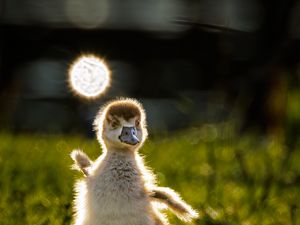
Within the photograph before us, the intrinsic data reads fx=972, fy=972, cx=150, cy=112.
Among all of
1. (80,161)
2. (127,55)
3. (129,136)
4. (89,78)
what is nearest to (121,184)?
(129,136)

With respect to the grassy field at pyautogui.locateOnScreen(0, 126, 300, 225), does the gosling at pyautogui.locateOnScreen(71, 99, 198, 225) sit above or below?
below

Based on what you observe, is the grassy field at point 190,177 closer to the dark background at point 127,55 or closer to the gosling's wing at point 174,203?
the gosling's wing at point 174,203

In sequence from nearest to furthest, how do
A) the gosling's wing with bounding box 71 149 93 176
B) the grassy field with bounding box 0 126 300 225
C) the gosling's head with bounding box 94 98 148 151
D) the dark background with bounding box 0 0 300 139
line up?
the gosling's head with bounding box 94 98 148 151
the gosling's wing with bounding box 71 149 93 176
the grassy field with bounding box 0 126 300 225
the dark background with bounding box 0 0 300 139

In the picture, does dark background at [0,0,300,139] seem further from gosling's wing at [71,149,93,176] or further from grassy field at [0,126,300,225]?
gosling's wing at [71,149,93,176]

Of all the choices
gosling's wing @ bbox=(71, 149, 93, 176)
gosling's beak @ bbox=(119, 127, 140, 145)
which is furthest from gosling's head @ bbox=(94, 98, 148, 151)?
gosling's wing @ bbox=(71, 149, 93, 176)

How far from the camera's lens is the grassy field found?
4.63 meters

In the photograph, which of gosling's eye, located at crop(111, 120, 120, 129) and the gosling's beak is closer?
the gosling's beak

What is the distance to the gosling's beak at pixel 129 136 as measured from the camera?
376 centimetres

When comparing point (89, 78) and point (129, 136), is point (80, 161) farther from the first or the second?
point (89, 78)

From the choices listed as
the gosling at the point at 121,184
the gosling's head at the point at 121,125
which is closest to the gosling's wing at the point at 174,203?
the gosling at the point at 121,184

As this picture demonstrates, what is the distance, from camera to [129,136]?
3.79 meters

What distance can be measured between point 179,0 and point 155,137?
2.08 meters

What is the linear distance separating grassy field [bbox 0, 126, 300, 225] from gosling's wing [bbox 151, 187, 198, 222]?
48cm

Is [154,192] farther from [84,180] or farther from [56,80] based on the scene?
[56,80]
